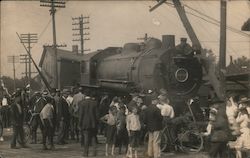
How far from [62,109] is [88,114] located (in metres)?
3.88

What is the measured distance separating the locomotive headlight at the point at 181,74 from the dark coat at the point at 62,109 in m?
4.32

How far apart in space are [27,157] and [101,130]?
771 centimetres

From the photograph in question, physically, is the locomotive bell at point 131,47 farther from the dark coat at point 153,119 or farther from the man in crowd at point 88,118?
the dark coat at point 153,119

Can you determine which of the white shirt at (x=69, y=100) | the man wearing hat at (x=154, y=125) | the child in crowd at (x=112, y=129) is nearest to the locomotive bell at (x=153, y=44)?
the white shirt at (x=69, y=100)

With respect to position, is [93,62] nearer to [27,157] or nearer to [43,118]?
[43,118]

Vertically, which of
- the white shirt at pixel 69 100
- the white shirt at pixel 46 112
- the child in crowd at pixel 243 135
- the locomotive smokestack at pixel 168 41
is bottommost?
the child in crowd at pixel 243 135

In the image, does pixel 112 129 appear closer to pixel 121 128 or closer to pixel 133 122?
pixel 121 128

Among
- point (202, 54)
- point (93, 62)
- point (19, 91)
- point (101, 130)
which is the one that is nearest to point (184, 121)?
point (202, 54)

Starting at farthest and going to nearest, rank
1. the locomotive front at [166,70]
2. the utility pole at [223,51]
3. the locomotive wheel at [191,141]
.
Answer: the locomotive front at [166,70], the locomotive wheel at [191,141], the utility pole at [223,51]

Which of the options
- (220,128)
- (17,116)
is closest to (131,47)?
(17,116)

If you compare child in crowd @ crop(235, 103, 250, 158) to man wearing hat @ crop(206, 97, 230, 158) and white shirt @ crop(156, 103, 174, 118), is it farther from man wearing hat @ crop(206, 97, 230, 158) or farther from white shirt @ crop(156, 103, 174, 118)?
white shirt @ crop(156, 103, 174, 118)

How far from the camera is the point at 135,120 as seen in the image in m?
15.1

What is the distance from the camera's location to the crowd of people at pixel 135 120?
12.0 metres

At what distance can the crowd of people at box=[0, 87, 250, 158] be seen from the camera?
39.3ft
